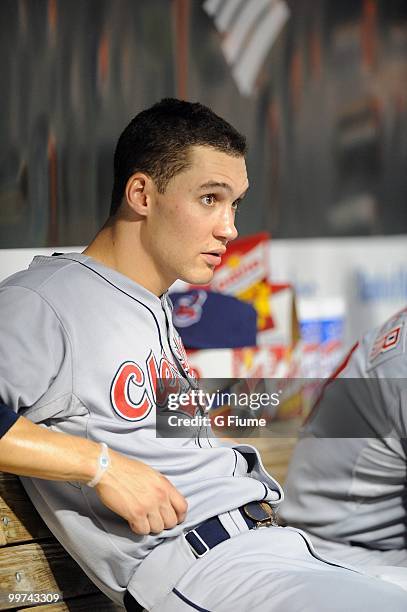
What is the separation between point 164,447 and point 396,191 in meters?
2.60

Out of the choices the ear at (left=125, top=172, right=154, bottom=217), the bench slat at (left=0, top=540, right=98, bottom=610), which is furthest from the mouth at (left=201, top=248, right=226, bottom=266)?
the bench slat at (left=0, top=540, right=98, bottom=610)

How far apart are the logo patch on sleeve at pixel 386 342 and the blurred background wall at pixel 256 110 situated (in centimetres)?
73

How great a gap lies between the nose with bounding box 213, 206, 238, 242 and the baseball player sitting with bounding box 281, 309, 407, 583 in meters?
0.44

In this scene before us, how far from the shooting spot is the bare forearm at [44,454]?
49.0 inches

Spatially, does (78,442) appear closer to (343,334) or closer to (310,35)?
(343,334)

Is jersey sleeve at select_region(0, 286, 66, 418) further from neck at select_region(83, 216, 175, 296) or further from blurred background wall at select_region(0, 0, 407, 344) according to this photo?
blurred background wall at select_region(0, 0, 407, 344)

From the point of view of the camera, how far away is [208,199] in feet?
4.70

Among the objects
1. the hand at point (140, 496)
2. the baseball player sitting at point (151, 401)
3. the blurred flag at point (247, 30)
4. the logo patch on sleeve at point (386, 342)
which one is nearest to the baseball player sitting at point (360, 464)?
the logo patch on sleeve at point (386, 342)

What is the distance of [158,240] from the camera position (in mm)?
1445

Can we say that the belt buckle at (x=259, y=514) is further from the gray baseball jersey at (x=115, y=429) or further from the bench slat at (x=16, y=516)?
the bench slat at (x=16, y=516)

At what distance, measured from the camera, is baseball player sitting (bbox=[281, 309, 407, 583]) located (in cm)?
175

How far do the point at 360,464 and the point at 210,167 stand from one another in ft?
2.29

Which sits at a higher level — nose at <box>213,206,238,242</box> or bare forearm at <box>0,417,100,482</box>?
nose at <box>213,206,238,242</box>

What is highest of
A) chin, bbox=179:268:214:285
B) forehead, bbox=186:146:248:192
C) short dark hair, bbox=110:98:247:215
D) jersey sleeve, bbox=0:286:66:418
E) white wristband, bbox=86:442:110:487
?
short dark hair, bbox=110:98:247:215
